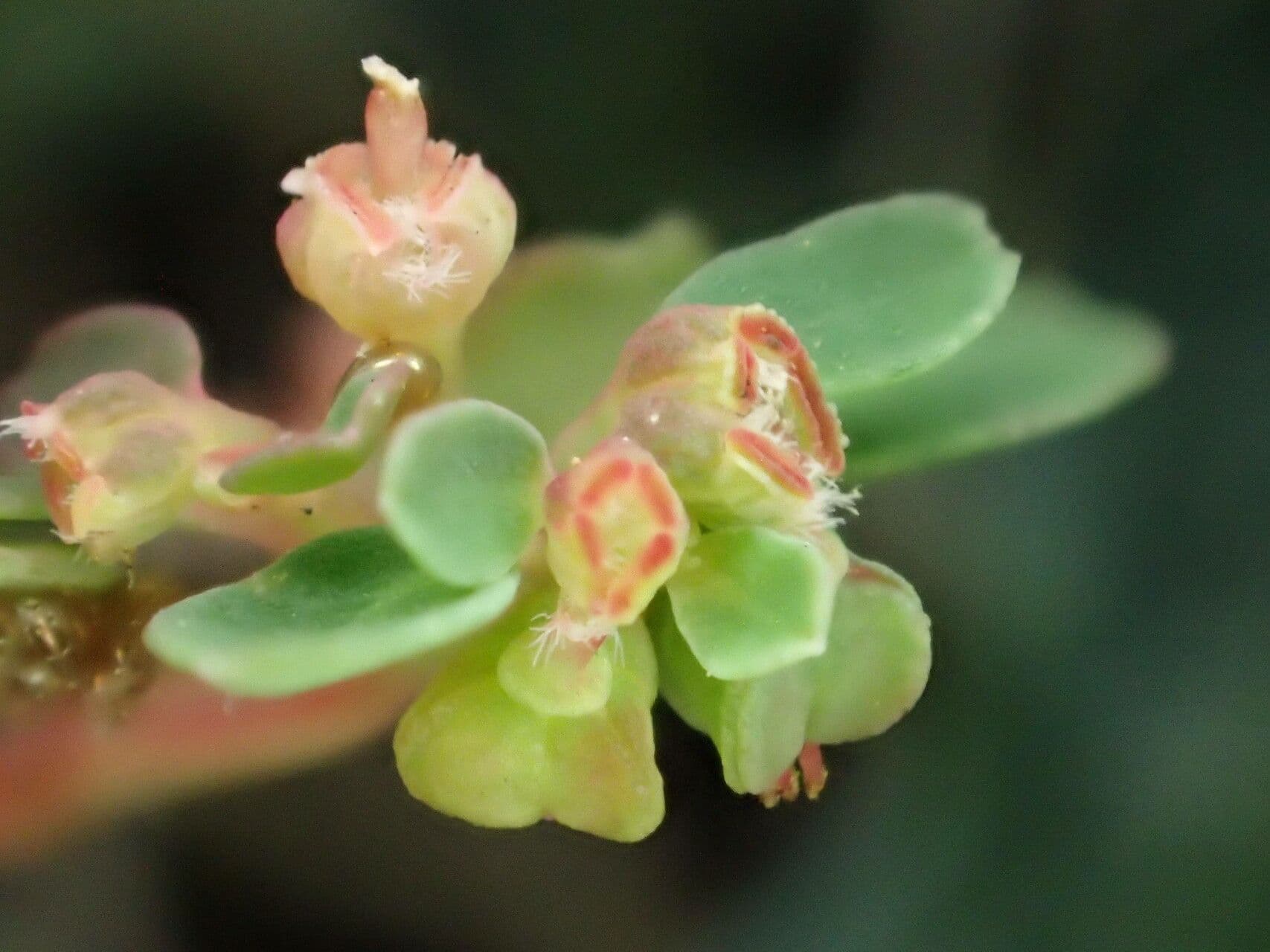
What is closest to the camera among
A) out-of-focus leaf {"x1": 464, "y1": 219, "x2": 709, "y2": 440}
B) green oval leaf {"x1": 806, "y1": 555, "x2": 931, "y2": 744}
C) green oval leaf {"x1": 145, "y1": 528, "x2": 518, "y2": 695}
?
green oval leaf {"x1": 145, "y1": 528, "x2": 518, "y2": 695}

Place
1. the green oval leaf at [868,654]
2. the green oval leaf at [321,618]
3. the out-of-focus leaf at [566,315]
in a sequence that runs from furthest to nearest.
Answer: the out-of-focus leaf at [566,315]
the green oval leaf at [868,654]
the green oval leaf at [321,618]

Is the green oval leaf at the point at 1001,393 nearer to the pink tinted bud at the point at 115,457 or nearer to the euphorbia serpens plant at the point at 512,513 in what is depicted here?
the euphorbia serpens plant at the point at 512,513

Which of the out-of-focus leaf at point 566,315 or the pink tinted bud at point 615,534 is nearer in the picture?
the pink tinted bud at point 615,534

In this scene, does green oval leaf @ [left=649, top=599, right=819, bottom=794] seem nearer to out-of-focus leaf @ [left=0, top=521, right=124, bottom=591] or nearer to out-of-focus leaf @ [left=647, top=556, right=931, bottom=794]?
out-of-focus leaf @ [left=647, top=556, right=931, bottom=794]

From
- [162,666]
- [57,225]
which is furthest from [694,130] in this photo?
[162,666]

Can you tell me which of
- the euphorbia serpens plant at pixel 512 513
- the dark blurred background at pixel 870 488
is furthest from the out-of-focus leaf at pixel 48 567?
the dark blurred background at pixel 870 488

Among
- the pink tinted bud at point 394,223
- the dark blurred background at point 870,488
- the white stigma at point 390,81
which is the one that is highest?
the white stigma at point 390,81

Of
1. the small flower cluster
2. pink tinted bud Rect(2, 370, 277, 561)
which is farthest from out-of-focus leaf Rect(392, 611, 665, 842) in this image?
pink tinted bud Rect(2, 370, 277, 561)

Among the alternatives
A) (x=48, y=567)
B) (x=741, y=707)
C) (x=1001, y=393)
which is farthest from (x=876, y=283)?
(x=48, y=567)

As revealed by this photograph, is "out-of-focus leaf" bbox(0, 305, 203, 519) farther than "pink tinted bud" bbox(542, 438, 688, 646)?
Yes
